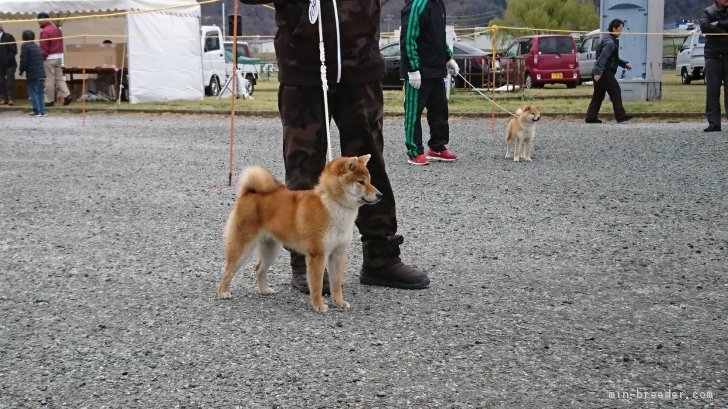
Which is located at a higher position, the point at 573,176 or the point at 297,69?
the point at 297,69

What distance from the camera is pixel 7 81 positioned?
2170 cm

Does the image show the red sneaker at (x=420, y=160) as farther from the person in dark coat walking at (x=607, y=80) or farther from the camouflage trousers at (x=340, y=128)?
the person in dark coat walking at (x=607, y=80)

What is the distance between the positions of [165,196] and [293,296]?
3626 millimetres

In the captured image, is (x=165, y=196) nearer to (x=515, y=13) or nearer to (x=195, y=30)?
(x=195, y=30)

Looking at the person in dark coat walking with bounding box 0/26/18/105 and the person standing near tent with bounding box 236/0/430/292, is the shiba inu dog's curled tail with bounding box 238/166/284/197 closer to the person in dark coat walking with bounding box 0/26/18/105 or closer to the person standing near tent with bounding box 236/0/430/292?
the person standing near tent with bounding box 236/0/430/292

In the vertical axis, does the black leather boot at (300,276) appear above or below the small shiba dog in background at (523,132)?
below

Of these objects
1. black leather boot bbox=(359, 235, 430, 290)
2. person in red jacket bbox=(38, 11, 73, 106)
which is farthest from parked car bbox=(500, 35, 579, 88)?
black leather boot bbox=(359, 235, 430, 290)

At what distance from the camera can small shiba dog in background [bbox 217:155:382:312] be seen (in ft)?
13.3

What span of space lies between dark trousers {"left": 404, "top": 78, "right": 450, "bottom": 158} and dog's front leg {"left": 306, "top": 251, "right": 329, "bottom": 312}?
579 centimetres

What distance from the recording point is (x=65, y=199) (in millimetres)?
7723

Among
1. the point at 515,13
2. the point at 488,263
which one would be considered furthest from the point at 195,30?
the point at 515,13

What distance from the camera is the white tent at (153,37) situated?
68.6ft

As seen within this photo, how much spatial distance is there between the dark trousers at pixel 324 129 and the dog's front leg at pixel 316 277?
465 millimetres

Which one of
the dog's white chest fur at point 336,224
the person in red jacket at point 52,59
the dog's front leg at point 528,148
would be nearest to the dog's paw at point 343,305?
the dog's white chest fur at point 336,224
